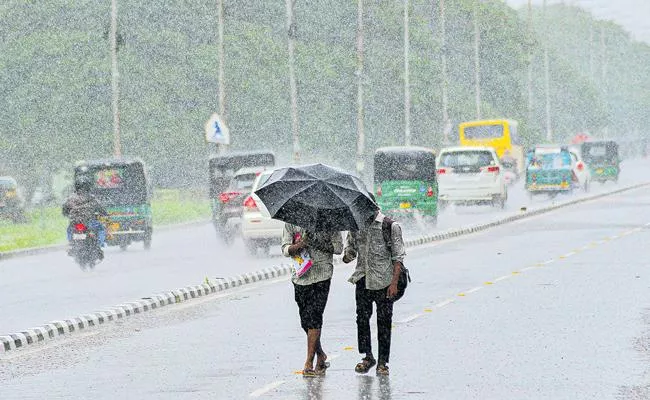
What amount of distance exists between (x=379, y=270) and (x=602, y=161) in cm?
5880

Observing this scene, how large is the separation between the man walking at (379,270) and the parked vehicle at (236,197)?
2039 centimetres

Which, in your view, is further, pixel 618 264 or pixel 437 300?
pixel 618 264

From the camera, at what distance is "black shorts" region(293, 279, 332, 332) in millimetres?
12141

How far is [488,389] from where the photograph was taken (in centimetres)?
1146

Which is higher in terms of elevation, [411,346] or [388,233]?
[388,233]

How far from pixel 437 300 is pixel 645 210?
27.3 meters

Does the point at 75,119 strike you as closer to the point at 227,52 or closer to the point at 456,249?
the point at 227,52

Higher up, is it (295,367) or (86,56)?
(86,56)

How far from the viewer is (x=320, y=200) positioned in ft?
38.6

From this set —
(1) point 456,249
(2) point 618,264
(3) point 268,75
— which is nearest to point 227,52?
(3) point 268,75

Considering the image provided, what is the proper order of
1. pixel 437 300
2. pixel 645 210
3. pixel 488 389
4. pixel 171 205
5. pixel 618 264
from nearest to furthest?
pixel 488 389 → pixel 437 300 → pixel 618 264 → pixel 645 210 → pixel 171 205

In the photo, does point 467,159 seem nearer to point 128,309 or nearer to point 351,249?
point 128,309

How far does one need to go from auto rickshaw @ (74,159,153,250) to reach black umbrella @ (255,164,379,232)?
2130 centimetres

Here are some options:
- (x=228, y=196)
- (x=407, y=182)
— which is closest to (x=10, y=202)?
(x=407, y=182)
